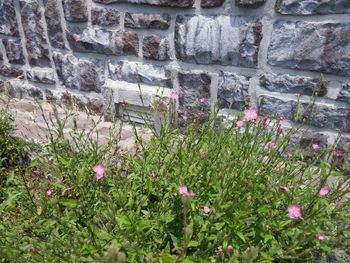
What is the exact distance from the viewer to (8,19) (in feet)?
9.70

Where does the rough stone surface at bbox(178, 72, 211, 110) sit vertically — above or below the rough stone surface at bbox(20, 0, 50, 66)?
below

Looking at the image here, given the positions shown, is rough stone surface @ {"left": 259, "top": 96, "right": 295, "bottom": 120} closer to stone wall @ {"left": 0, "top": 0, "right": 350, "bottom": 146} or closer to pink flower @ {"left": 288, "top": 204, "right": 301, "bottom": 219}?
stone wall @ {"left": 0, "top": 0, "right": 350, "bottom": 146}

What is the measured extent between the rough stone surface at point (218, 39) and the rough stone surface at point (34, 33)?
47.9 inches

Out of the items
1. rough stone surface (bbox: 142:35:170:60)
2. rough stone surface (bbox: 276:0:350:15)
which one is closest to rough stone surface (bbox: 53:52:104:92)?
rough stone surface (bbox: 142:35:170:60)

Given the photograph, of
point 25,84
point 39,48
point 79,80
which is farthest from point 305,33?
point 25,84

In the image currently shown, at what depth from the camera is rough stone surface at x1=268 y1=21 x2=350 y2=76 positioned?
75.6 inches

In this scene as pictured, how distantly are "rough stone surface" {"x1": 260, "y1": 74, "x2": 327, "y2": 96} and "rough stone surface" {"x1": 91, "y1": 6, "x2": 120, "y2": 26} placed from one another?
42.3 inches

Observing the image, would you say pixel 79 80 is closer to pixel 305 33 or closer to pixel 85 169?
pixel 85 169

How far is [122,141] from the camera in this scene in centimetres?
242

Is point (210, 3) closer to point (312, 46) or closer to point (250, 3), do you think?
point (250, 3)

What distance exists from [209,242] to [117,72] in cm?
157

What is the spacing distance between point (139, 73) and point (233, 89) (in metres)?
0.70

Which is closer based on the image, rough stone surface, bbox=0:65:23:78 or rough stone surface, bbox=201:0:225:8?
rough stone surface, bbox=201:0:225:8

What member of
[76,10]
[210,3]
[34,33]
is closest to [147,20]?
[210,3]
